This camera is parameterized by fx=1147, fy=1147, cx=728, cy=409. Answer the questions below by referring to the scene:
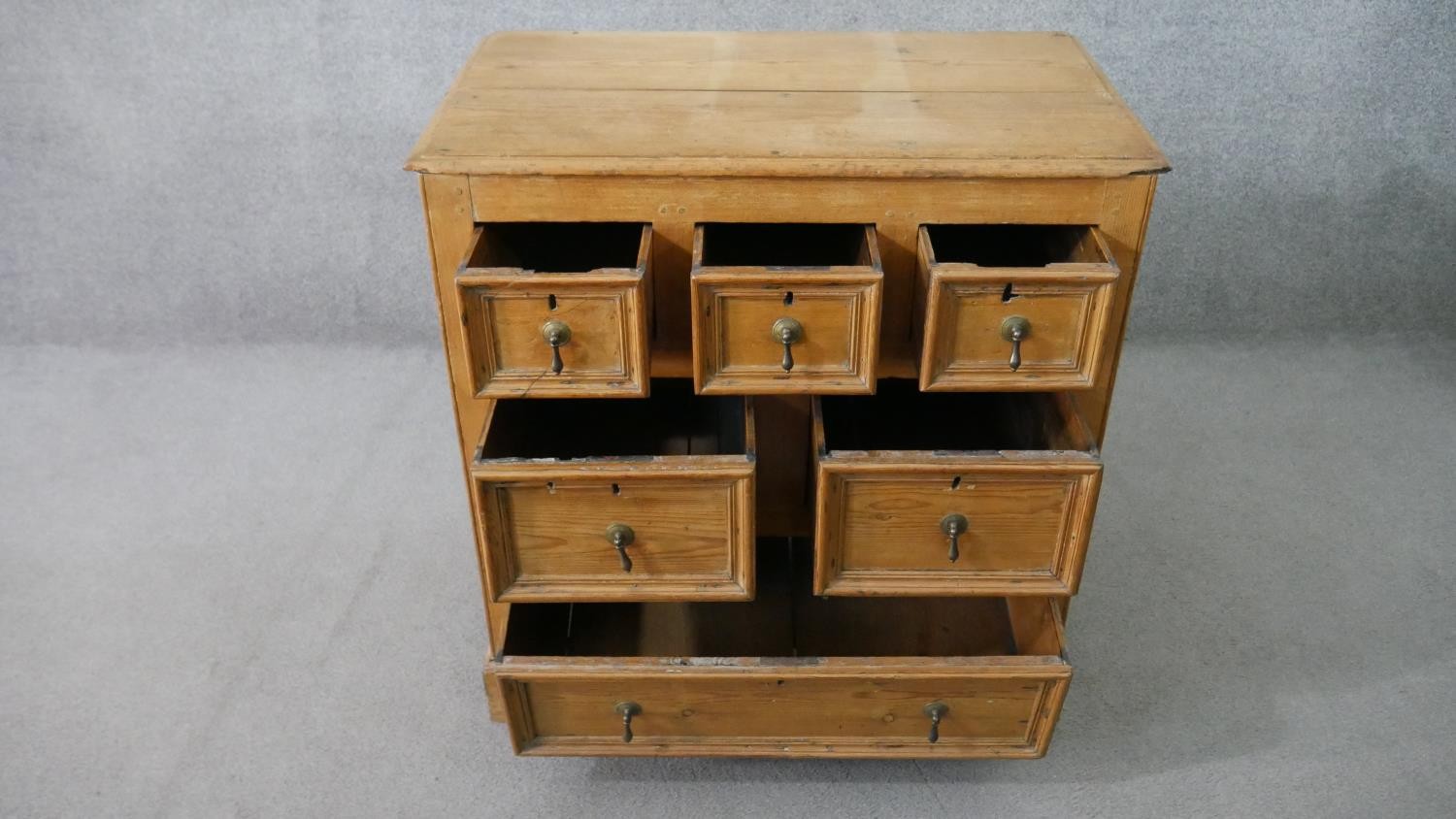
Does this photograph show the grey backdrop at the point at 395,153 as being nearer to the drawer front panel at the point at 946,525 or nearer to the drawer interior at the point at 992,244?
the drawer interior at the point at 992,244

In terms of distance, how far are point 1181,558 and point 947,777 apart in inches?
24.6

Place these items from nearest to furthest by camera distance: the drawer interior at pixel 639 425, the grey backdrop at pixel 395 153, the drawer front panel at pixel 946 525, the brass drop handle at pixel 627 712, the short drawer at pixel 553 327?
the short drawer at pixel 553 327
the drawer front panel at pixel 946 525
the brass drop handle at pixel 627 712
the drawer interior at pixel 639 425
the grey backdrop at pixel 395 153

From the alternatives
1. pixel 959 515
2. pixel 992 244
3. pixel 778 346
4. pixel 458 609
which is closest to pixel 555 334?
pixel 778 346

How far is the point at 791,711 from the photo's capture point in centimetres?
138

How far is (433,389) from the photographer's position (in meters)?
2.31

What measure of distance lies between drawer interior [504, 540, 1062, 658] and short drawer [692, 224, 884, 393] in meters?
0.45

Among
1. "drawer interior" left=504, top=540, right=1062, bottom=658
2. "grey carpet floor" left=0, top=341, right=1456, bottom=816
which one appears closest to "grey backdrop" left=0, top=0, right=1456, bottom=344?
"grey carpet floor" left=0, top=341, right=1456, bottom=816

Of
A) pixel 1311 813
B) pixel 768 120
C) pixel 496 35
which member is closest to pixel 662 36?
pixel 496 35

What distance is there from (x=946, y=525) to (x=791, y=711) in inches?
12.1

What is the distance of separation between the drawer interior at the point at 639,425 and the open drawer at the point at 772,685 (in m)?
0.22

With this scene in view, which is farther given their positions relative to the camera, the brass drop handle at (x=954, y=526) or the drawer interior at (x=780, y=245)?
the drawer interior at (x=780, y=245)

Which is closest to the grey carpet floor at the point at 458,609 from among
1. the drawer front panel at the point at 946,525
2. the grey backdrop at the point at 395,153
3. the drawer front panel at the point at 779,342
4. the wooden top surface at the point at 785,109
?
the grey backdrop at the point at 395,153

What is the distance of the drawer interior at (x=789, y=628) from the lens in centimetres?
153

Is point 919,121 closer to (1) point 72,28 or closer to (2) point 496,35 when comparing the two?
(2) point 496,35
